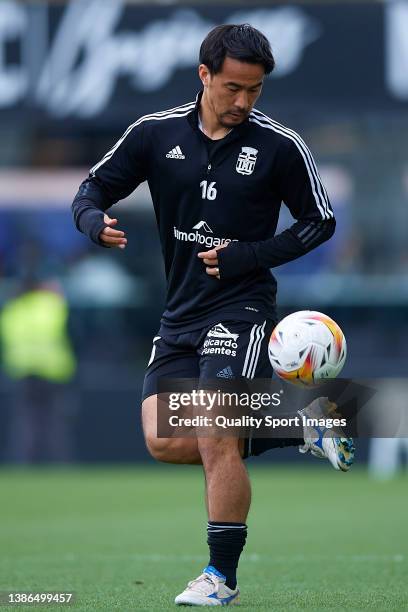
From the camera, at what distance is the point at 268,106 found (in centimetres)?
1780

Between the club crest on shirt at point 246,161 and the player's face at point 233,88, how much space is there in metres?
0.13

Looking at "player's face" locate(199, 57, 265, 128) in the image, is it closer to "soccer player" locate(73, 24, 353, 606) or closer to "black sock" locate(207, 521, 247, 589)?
"soccer player" locate(73, 24, 353, 606)

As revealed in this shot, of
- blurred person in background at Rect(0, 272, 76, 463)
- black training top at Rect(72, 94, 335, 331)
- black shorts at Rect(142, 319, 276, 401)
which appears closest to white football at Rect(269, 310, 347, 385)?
black shorts at Rect(142, 319, 276, 401)

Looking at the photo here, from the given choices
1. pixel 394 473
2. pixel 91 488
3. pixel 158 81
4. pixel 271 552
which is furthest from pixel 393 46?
A: pixel 271 552

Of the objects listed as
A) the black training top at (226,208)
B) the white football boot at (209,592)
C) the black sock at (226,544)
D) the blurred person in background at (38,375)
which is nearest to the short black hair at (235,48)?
the black training top at (226,208)

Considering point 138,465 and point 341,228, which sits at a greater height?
point 341,228

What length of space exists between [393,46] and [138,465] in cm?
604

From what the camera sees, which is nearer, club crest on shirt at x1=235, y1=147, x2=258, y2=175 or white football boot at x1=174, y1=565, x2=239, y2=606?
white football boot at x1=174, y1=565, x2=239, y2=606

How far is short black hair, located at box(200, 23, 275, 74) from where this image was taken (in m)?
6.39

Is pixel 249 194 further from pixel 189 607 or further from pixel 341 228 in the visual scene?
pixel 341 228

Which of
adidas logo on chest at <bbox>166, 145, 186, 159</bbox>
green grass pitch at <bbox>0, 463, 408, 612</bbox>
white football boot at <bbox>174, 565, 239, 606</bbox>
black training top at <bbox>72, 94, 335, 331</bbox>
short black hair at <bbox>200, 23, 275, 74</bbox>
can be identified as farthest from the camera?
green grass pitch at <bbox>0, 463, 408, 612</bbox>

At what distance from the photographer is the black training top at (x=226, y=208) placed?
657cm

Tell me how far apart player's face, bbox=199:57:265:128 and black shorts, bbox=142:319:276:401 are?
0.94 meters

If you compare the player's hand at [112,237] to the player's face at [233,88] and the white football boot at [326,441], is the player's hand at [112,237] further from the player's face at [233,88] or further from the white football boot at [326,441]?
the white football boot at [326,441]
